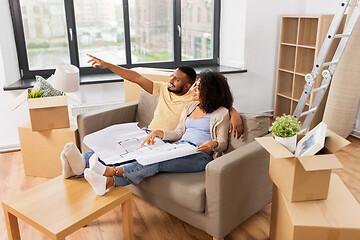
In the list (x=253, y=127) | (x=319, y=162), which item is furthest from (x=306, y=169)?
(x=253, y=127)

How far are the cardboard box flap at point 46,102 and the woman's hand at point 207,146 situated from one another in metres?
1.15

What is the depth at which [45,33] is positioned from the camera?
363cm

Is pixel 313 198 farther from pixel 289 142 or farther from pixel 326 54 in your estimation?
pixel 326 54

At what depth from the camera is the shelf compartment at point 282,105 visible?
4.29 m

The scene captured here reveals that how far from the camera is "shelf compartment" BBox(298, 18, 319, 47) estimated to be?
3.81 meters

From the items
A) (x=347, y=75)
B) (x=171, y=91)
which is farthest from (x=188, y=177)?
(x=347, y=75)

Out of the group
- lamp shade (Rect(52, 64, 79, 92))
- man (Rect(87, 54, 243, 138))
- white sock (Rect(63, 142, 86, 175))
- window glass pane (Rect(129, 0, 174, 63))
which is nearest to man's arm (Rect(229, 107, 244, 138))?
man (Rect(87, 54, 243, 138))

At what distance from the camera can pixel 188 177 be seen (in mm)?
2047

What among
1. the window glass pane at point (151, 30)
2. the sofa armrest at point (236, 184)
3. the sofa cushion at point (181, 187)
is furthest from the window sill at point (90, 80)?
the sofa armrest at point (236, 184)

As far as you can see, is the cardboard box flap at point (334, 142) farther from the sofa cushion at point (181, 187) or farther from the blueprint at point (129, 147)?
the blueprint at point (129, 147)

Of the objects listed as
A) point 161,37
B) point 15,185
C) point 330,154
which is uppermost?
point 161,37

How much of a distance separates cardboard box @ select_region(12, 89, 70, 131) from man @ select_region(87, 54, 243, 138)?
43 cm

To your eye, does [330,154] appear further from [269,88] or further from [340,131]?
[269,88]

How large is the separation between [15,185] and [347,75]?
3.08 meters
